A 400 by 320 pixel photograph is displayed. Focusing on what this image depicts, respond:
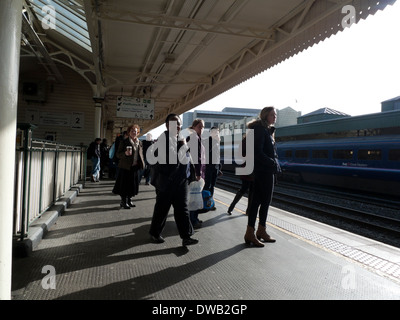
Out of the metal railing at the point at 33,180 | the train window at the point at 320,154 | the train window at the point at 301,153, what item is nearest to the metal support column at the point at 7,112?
the metal railing at the point at 33,180

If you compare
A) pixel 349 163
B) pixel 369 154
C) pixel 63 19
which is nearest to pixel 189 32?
pixel 63 19

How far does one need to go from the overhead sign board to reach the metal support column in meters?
11.7

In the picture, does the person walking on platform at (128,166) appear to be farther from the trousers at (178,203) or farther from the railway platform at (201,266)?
the trousers at (178,203)

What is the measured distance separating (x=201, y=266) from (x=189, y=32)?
7.28 m

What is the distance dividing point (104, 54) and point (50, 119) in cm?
435

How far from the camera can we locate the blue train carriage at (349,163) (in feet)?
40.0

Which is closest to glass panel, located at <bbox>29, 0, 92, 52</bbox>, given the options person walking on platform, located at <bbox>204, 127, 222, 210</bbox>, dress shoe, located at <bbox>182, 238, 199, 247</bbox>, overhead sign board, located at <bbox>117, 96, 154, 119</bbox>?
overhead sign board, located at <bbox>117, 96, 154, 119</bbox>

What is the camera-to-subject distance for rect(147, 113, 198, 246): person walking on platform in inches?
161

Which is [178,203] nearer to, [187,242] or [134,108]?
[187,242]

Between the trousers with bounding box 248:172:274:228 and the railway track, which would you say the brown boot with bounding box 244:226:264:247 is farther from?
the railway track

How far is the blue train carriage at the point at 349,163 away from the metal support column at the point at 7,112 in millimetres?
13377

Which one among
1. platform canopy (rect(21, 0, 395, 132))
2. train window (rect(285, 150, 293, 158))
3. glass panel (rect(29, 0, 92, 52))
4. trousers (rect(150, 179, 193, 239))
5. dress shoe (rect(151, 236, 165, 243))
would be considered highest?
glass panel (rect(29, 0, 92, 52))
